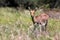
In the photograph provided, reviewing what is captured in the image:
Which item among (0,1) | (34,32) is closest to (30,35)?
(34,32)

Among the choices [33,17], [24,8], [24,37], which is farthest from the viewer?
[24,8]

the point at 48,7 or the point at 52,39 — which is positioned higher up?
the point at 52,39

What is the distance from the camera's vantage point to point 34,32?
7.01 m

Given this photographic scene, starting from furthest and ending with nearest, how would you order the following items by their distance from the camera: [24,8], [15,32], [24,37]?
[24,8] → [15,32] → [24,37]

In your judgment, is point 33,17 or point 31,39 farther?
point 33,17

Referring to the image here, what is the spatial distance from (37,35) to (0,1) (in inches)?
401

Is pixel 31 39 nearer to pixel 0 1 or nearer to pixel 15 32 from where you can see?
pixel 15 32

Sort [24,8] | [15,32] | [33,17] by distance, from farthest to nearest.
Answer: [24,8] → [33,17] → [15,32]

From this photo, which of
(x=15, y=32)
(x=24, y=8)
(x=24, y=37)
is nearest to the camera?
(x=24, y=37)

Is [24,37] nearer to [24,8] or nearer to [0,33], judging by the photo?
[0,33]

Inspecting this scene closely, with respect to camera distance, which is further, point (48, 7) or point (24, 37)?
point (48, 7)

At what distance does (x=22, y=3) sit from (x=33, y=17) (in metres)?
7.79

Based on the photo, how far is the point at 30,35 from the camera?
693 centimetres

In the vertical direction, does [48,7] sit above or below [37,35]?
below
